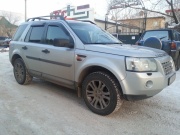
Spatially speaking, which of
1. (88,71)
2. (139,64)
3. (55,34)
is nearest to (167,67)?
(139,64)

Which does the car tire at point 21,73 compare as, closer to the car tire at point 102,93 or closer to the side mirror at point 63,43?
the side mirror at point 63,43

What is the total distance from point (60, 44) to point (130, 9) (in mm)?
17472

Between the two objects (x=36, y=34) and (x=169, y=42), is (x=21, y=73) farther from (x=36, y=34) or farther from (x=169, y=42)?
(x=169, y=42)

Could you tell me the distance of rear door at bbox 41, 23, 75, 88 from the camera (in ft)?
14.3

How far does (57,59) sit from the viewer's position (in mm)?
4574

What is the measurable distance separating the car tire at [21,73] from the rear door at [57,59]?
94 cm

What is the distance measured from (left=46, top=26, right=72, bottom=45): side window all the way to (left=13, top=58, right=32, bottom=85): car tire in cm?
134

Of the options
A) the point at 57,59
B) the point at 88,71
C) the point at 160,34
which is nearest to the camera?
the point at 88,71

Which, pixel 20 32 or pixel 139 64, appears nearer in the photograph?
pixel 139 64

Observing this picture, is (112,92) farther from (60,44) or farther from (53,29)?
(53,29)

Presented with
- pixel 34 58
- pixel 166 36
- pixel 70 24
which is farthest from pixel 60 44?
pixel 166 36

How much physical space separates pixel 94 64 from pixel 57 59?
105 centimetres

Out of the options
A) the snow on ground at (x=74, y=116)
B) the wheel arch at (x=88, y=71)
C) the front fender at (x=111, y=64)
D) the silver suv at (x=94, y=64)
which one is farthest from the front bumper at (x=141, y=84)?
the snow on ground at (x=74, y=116)

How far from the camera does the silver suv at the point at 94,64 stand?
352cm
